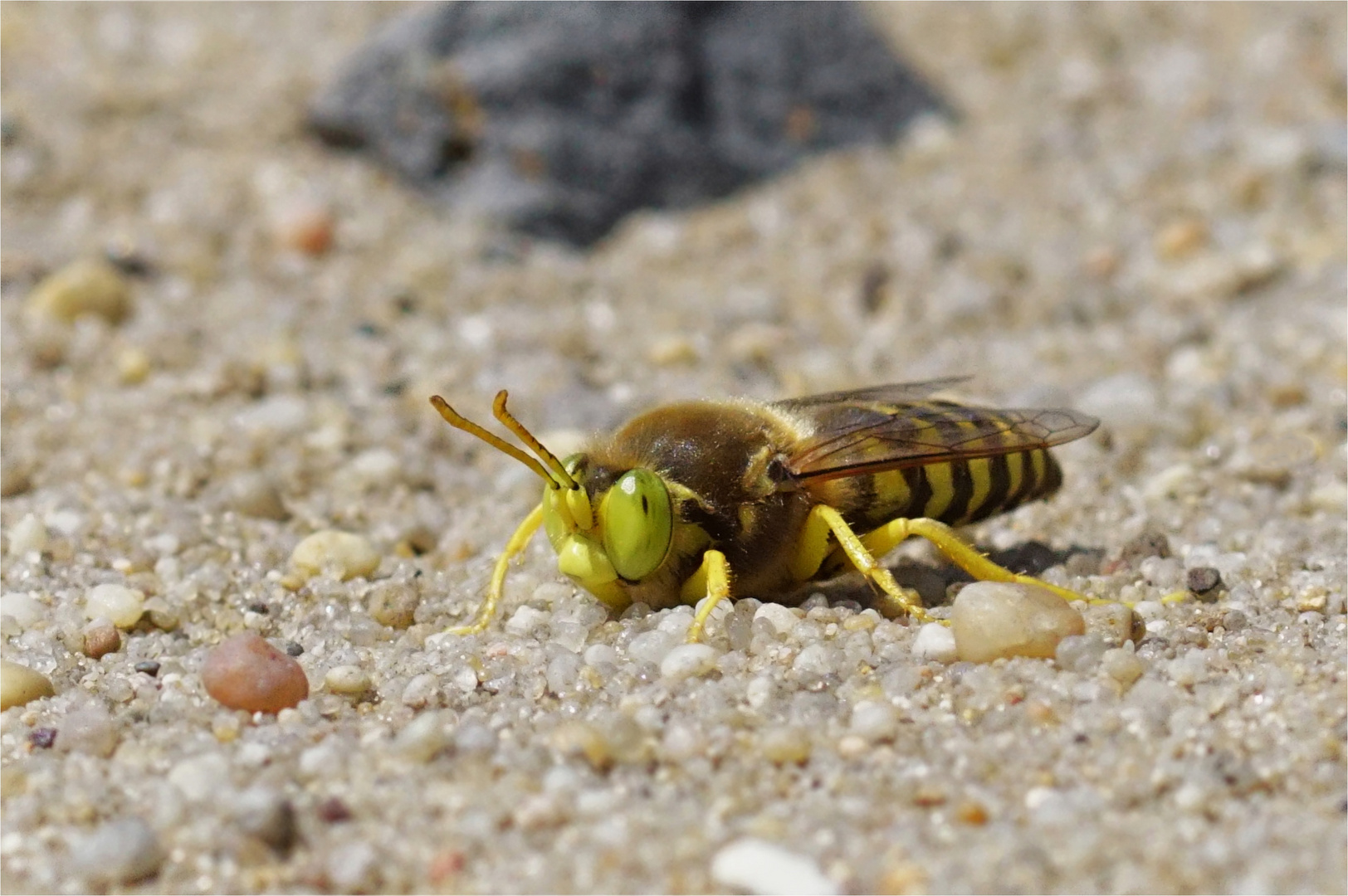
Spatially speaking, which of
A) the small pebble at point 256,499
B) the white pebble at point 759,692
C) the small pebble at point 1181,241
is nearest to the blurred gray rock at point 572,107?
the small pebble at point 1181,241

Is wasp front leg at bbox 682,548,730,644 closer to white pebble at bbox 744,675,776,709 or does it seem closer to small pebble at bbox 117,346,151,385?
white pebble at bbox 744,675,776,709

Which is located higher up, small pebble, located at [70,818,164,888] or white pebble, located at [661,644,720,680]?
small pebble, located at [70,818,164,888]

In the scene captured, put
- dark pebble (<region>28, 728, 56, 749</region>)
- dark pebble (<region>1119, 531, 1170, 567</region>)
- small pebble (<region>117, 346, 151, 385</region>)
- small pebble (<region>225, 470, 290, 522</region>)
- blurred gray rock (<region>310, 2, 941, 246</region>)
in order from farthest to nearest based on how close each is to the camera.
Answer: blurred gray rock (<region>310, 2, 941, 246</region>)
small pebble (<region>117, 346, 151, 385</region>)
small pebble (<region>225, 470, 290, 522</region>)
dark pebble (<region>1119, 531, 1170, 567</region>)
dark pebble (<region>28, 728, 56, 749</region>)

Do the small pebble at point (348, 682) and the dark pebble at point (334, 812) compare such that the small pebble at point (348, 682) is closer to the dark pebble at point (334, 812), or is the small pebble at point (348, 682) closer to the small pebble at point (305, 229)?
the dark pebble at point (334, 812)

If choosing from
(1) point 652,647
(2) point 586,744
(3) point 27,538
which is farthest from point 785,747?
(3) point 27,538

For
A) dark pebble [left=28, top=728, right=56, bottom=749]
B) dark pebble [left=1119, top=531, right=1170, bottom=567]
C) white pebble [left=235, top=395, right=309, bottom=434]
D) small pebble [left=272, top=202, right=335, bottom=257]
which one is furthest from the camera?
small pebble [left=272, top=202, right=335, bottom=257]

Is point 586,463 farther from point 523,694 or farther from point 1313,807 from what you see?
point 1313,807

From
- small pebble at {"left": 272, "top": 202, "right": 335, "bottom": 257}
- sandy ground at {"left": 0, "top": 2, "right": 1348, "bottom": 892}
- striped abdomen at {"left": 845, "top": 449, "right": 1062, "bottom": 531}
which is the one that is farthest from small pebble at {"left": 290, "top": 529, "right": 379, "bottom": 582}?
small pebble at {"left": 272, "top": 202, "right": 335, "bottom": 257}

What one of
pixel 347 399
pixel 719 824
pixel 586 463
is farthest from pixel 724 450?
pixel 347 399
